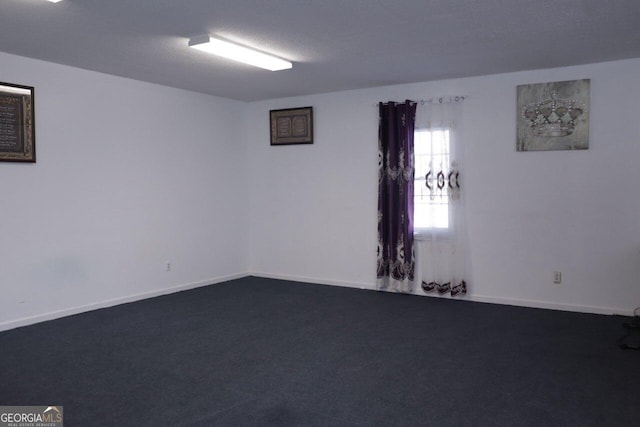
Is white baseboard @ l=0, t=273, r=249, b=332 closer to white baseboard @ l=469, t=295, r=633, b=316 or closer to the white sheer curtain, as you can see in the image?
the white sheer curtain

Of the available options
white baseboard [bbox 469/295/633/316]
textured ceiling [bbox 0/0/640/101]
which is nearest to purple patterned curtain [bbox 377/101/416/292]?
textured ceiling [bbox 0/0/640/101]

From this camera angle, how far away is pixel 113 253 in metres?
5.41

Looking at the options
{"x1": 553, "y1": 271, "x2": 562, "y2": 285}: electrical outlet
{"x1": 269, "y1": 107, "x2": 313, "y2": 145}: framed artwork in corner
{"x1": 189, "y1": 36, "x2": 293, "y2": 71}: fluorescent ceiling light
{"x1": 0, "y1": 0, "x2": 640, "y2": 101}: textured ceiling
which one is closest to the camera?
{"x1": 0, "y1": 0, "x2": 640, "y2": 101}: textured ceiling

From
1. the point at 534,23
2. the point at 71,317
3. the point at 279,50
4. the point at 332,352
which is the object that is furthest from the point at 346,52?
the point at 71,317

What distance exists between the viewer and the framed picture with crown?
16.4 ft

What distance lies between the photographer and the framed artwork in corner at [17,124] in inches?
176

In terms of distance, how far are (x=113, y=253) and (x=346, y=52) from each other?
10.9ft

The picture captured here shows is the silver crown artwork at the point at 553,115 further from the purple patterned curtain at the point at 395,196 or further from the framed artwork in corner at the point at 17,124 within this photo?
the framed artwork in corner at the point at 17,124

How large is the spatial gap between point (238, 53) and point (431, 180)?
269cm

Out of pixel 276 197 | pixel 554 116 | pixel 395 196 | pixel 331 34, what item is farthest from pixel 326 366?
pixel 276 197

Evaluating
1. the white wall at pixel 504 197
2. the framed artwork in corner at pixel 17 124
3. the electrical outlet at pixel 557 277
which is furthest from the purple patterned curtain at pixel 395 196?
the framed artwork in corner at pixel 17 124

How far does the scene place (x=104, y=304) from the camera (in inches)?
209

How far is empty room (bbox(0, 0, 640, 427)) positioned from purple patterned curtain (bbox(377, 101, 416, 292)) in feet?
0.09

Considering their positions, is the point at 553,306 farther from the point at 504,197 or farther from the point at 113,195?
the point at 113,195
